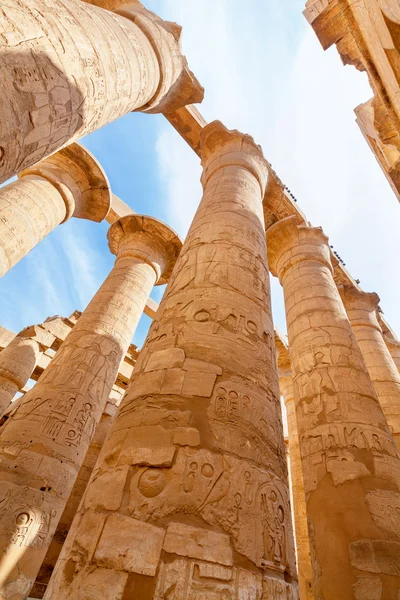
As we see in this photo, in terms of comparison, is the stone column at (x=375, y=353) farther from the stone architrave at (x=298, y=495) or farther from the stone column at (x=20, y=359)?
the stone column at (x=20, y=359)

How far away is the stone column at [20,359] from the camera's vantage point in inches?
315

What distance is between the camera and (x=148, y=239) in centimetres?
839

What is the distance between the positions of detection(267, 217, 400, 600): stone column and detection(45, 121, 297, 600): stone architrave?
62.0 inches

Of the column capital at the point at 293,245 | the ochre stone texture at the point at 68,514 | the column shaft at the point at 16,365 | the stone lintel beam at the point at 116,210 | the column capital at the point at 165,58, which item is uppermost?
the stone lintel beam at the point at 116,210

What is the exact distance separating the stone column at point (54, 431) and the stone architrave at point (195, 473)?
2.47 metres

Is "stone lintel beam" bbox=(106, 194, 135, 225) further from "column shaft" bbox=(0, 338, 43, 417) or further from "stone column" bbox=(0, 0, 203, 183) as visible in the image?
"stone column" bbox=(0, 0, 203, 183)

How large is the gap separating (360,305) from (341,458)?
242 inches

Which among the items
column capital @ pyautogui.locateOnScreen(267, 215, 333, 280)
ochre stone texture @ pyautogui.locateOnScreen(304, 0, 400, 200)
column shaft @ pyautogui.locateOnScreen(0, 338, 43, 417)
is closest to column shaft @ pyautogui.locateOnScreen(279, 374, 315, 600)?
column capital @ pyautogui.locateOnScreen(267, 215, 333, 280)

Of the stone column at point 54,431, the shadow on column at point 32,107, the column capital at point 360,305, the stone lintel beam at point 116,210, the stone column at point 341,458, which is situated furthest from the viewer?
the stone lintel beam at point 116,210

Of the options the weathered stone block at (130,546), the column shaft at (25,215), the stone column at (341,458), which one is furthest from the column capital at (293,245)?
the weathered stone block at (130,546)

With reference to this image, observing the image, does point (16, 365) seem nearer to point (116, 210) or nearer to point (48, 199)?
point (48, 199)

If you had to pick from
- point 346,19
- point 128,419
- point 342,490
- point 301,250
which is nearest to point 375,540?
point 342,490

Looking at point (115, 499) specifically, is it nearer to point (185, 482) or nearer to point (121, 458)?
point (121, 458)

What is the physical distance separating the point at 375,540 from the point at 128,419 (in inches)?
103
